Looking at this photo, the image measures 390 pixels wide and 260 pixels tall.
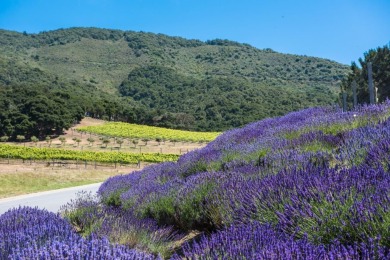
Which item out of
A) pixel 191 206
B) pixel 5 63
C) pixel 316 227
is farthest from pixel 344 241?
pixel 5 63

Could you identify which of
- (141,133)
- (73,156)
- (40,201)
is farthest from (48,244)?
(141,133)

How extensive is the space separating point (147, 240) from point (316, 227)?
1998 mm

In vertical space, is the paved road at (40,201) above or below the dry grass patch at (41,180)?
above

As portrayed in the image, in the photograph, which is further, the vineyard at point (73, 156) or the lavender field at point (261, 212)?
the vineyard at point (73, 156)

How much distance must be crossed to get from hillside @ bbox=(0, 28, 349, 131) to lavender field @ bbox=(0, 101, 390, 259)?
7622cm

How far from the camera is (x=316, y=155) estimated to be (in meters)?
4.11

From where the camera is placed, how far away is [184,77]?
141750 mm

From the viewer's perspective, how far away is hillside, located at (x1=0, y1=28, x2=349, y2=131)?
3602 inches

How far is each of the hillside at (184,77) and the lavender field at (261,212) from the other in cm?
7622

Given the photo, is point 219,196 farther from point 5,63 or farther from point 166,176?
point 5,63

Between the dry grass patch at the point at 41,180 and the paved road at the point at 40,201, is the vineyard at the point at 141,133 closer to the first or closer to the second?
the dry grass patch at the point at 41,180

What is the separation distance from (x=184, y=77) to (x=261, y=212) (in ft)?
460

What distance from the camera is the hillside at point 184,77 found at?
3602 inches

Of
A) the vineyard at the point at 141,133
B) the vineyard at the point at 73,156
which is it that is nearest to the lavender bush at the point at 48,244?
the vineyard at the point at 73,156
